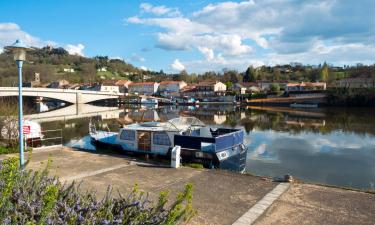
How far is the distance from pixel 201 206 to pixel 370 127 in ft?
124

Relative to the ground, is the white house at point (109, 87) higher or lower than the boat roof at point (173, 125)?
higher

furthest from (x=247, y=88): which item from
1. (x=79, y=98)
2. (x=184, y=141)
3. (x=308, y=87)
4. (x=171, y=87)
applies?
(x=184, y=141)

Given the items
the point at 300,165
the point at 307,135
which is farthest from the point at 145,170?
the point at 307,135

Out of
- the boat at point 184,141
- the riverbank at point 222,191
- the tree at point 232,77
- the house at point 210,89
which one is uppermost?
the tree at point 232,77

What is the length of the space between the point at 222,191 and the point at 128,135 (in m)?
10.0

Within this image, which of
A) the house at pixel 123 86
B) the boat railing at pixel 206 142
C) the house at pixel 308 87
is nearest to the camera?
the boat railing at pixel 206 142

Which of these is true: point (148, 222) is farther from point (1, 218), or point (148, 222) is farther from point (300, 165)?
point (300, 165)

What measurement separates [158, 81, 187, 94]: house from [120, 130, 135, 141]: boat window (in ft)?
368

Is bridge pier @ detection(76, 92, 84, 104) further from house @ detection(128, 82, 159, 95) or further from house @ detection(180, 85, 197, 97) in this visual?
house @ detection(128, 82, 159, 95)

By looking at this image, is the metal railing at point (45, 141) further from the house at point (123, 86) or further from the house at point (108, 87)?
the house at point (123, 86)

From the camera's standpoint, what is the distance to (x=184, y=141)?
15.9m

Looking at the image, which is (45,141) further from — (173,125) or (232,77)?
(232,77)

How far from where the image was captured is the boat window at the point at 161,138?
1736 centimetres

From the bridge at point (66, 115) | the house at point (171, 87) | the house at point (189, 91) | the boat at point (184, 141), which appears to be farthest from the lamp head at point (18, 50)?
the house at point (171, 87)
